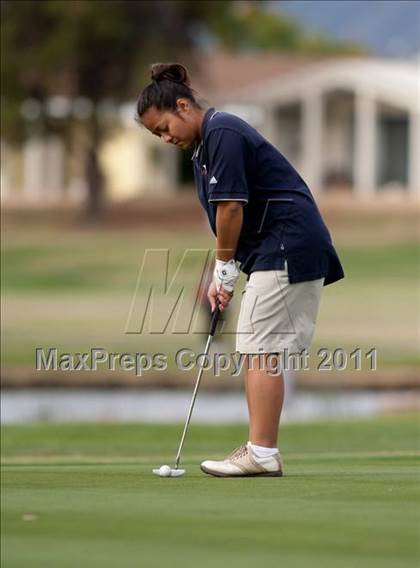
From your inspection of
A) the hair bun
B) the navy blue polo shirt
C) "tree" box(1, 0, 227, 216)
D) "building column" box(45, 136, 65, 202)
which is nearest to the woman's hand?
the navy blue polo shirt

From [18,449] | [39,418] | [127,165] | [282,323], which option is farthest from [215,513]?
[127,165]

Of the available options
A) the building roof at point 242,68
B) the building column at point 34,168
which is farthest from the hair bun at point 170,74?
the building column at point 34,168

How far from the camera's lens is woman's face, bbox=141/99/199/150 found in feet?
23.6

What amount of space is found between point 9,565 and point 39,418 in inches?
630

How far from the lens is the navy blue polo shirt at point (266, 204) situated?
7.06 metres

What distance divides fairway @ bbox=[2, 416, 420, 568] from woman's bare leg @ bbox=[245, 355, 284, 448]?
24cm

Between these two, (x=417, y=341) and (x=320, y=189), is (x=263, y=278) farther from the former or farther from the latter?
(x=320, y=189)

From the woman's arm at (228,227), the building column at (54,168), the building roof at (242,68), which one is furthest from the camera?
the building column at (54,168)

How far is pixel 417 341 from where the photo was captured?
101ft

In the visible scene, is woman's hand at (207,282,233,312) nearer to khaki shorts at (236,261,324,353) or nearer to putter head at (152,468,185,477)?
khaki shorts at (236,261,324,353)

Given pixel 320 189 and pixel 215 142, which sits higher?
pixel 215 142

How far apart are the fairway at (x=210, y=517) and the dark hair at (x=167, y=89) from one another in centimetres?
169

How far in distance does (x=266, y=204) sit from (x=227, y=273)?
37cm

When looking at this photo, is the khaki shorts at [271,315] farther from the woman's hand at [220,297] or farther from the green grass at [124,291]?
the green grass at [124,291]
